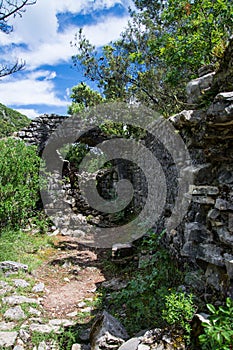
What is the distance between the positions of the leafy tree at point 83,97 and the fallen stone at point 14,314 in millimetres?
7822

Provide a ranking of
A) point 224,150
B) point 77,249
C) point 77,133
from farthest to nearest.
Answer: point 77,133
point 77,249
point 224,150

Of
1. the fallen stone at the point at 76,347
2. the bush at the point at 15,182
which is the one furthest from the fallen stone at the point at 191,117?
the bush at the point at 15,182

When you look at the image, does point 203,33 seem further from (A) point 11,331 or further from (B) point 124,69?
(A) point 11,331

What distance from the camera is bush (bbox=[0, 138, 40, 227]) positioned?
6.05 meters

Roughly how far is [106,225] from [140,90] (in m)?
4.53

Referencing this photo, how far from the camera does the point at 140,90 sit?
9.10m

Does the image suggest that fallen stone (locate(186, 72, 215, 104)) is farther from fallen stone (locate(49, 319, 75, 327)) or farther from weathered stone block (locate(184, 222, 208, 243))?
fallen stone (locate(49, 319, 75, 327))

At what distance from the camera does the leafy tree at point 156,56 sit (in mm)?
5318

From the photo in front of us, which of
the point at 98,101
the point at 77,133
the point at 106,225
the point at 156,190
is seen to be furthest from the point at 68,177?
the point at 156,190

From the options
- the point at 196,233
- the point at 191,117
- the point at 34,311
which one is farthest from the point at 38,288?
the point at 191,117

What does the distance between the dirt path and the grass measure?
178 mm

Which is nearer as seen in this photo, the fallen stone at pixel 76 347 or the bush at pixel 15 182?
the fallen stone at pixel 76 347

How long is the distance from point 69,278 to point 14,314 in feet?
5.11

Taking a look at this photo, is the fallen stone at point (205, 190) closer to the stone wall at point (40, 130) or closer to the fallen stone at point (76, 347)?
the fallen stone at point (76, 347)
